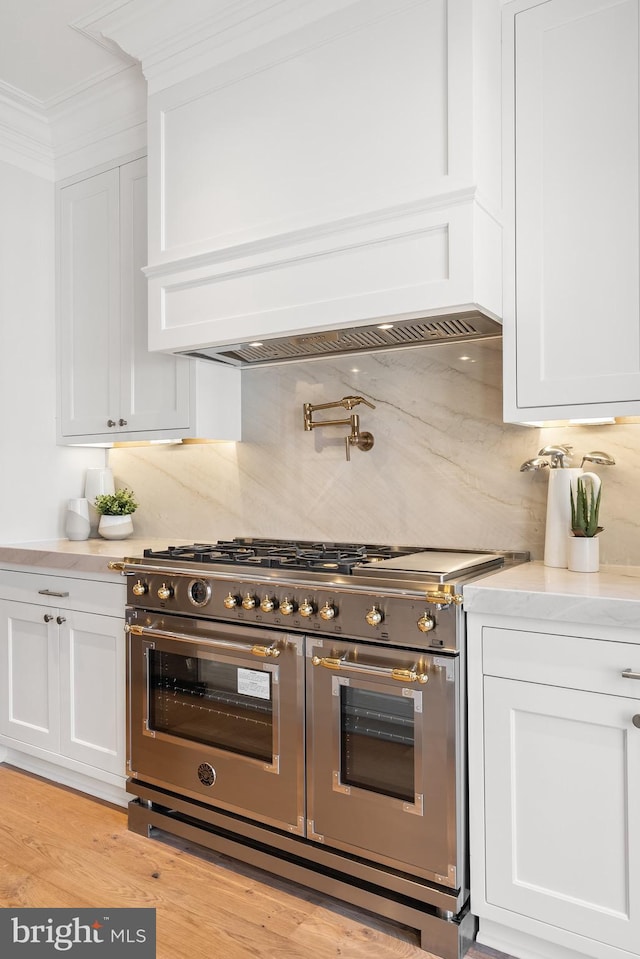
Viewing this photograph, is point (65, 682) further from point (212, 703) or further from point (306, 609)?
point (306, 609)

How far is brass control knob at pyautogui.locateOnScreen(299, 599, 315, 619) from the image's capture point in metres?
1.94

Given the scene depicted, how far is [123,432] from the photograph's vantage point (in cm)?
298

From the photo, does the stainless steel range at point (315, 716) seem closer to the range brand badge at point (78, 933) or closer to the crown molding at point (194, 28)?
the range brand badge at point (78, 933)

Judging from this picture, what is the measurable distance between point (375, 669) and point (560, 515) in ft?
2.43

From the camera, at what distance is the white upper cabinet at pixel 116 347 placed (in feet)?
9.14

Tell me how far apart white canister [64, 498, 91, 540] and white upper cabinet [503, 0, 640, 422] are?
2.10 m

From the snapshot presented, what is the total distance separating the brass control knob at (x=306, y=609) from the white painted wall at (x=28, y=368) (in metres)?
1.74

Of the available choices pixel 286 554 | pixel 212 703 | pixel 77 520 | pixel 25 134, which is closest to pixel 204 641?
pixel 212 703

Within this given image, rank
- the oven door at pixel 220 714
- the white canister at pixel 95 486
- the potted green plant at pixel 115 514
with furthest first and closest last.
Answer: the white canister at pixel 95 486, the potted green plant at pixel 115 514, the oven door at pixel 220 714

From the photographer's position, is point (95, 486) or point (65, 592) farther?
point (95, 486)

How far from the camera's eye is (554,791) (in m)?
1.62

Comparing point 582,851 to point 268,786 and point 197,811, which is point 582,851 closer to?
point 268,786

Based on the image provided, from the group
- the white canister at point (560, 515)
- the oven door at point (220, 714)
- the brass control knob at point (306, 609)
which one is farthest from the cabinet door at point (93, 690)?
the white canister at point (560, 515)

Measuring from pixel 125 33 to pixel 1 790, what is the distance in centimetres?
296
